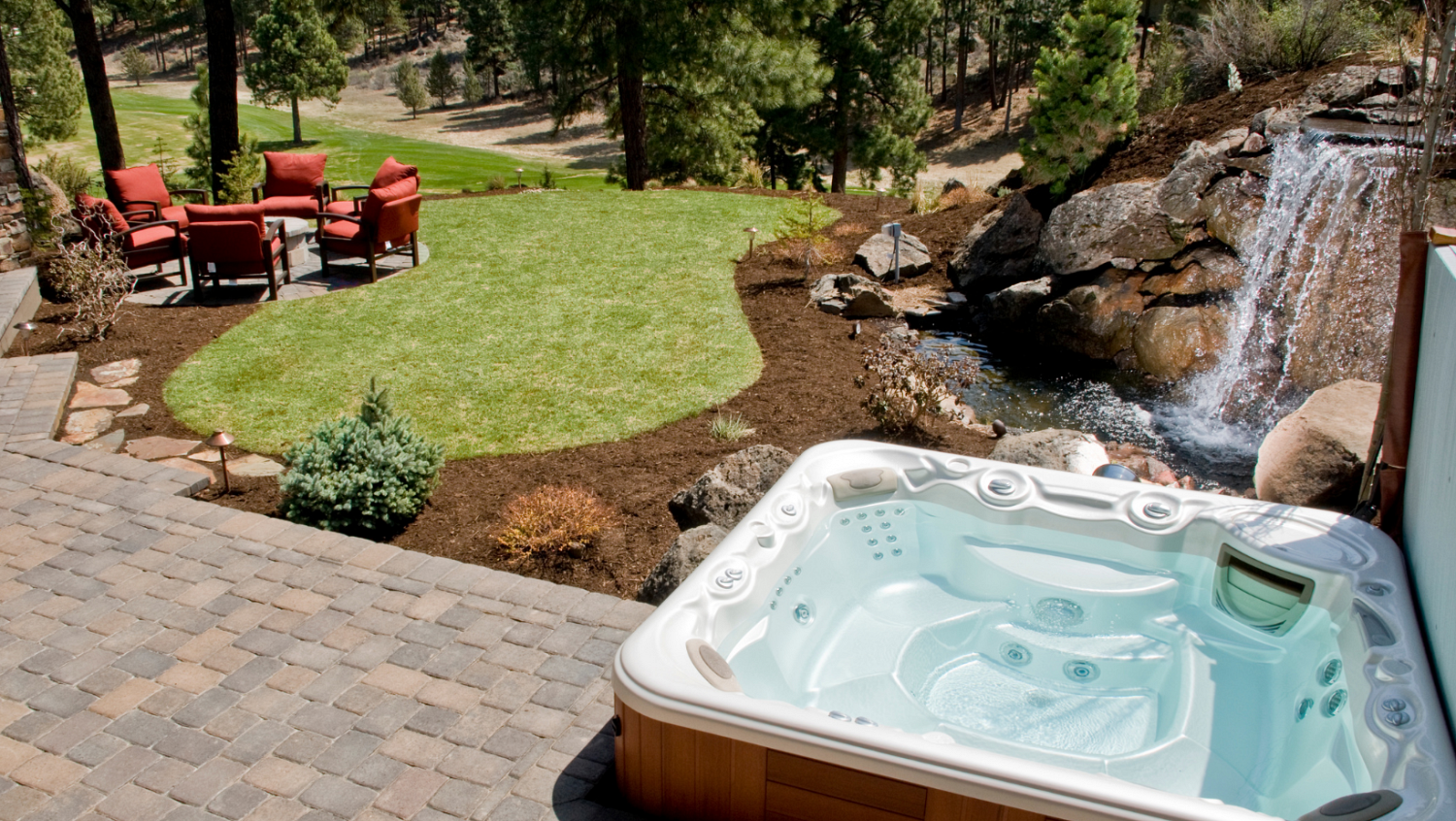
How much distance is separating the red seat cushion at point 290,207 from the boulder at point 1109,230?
27.3ft

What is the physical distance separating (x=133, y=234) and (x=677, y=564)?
735cm

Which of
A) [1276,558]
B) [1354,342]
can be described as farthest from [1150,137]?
[1276,558]

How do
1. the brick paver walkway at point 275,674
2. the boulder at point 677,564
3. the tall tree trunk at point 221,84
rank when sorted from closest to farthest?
the brick paver walkway at point 275,674
the boulder at point 677,564
the tall tree trunk at point 221,84

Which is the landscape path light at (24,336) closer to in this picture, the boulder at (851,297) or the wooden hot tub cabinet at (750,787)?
the boulder at (851,297)

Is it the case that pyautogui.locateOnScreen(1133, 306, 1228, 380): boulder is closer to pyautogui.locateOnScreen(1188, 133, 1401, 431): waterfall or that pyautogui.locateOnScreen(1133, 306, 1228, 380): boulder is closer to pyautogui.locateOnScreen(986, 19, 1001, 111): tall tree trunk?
pyautogui.locateOnScreen(1188, 133, 1401, 431): waterfall

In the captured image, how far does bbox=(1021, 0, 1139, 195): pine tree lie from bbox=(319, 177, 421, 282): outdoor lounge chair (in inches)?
256

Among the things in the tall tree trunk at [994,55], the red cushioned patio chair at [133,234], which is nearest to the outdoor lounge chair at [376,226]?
the red cushioned patio chair at [133,234]

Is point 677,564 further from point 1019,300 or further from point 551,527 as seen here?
point 1019,300

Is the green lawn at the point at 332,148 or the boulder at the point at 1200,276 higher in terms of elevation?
the green lawn at the point at 332,148

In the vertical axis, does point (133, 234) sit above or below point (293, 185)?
below

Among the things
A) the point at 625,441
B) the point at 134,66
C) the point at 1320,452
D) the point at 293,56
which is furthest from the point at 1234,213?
the point at 134,66

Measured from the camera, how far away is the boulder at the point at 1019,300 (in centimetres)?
953

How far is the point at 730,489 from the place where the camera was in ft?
17.3

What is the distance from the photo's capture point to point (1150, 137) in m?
10.2
